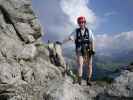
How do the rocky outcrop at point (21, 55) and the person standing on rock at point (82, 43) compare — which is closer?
the person standing on rock at point (82, 43)

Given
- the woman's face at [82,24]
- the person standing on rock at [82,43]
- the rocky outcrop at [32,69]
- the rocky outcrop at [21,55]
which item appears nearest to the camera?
the rocky outcrop at [32,69]

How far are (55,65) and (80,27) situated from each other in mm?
8649

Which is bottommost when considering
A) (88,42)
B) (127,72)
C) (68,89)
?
(68,89)

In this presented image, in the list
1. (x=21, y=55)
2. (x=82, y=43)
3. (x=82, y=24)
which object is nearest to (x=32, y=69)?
(x=21, y=55)

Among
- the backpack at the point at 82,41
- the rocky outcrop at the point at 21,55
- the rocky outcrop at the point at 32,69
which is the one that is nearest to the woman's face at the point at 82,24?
the backpack at the point at 82,41

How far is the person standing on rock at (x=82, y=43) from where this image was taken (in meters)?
19.2

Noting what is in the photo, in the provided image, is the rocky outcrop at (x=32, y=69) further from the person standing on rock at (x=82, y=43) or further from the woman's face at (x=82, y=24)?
the woman's face at (x=82, y=24)

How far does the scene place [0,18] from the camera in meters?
Result: 26.5

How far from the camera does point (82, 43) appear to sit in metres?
19.5

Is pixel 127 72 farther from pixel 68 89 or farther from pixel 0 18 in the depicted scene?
pixel 0 18

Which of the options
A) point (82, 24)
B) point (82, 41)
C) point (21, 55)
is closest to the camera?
point (82, 24)

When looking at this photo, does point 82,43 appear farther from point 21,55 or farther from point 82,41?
point 21,55

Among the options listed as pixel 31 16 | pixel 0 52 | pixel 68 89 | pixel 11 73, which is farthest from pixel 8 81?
pixel 31 16

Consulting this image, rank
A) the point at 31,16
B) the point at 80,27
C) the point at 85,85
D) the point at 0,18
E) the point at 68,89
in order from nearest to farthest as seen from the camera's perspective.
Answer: the point at 68,89 < the point at 80,27 < the point at 85,85 < the point at 0,18 < the point at 31,16
